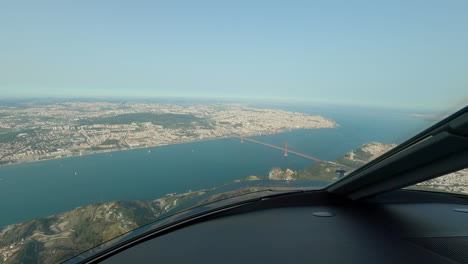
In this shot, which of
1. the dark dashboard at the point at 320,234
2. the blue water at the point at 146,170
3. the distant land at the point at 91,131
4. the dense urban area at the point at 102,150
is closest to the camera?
the dark dashboard at the point at 320,234

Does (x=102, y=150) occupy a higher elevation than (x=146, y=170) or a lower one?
higher

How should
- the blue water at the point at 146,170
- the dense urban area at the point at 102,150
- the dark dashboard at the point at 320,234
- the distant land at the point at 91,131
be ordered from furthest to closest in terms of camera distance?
the distant land at the point at 91,131 → the blue water at the point at 146,170 → the dense urban area at the point at 102,150 → the dark dashboard at the point at 320,234

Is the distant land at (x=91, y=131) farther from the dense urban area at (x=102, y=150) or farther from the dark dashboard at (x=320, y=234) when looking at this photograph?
the dark dashboard at (x=320, y=234)

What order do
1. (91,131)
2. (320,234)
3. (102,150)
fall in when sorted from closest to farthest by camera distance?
(320,234) < (102,150) < (91,131)

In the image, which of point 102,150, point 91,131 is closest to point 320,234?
point 102,150

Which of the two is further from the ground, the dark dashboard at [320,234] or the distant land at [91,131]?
the dark dashboard at [320,234]

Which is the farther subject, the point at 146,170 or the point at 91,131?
the point at 91,131

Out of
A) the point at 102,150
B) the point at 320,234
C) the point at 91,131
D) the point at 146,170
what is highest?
the point at 320,234

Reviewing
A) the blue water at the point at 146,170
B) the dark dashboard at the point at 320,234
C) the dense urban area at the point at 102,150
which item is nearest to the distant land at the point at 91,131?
the dense urban area at the point at 102,150

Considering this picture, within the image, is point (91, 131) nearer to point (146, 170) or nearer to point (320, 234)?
point (146, 170)

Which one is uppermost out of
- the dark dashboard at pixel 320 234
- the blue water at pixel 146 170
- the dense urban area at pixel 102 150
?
the dark dashboard at pixel 320 234
